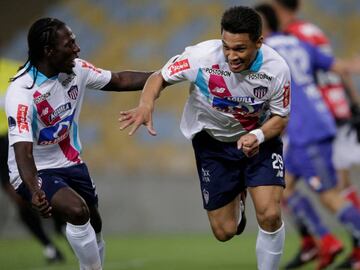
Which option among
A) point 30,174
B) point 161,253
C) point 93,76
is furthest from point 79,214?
point 161,253

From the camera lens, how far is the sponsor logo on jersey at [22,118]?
20.3 feet

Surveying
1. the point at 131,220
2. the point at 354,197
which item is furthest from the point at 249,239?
the point at 354,197

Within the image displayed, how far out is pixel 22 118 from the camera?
6.22 meters

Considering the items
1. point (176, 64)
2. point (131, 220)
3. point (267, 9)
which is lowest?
point (131, 220)

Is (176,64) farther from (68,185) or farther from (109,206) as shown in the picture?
(109,206)

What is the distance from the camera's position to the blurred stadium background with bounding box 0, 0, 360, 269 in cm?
1366

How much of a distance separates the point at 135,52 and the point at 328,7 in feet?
9.10

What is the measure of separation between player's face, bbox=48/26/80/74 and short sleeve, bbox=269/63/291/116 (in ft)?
4.12

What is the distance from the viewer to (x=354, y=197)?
973cm

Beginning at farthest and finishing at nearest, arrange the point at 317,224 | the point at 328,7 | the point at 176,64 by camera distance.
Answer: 1. the point at 328,7
2. the point at 317,224
3. the point at 176,64

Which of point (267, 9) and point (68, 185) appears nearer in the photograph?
point (68, 185)

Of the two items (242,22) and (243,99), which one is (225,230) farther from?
(242,22)

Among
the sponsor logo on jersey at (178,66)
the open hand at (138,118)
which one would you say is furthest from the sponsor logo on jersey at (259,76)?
the open hand at (138,118)

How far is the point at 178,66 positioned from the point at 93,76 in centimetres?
63
